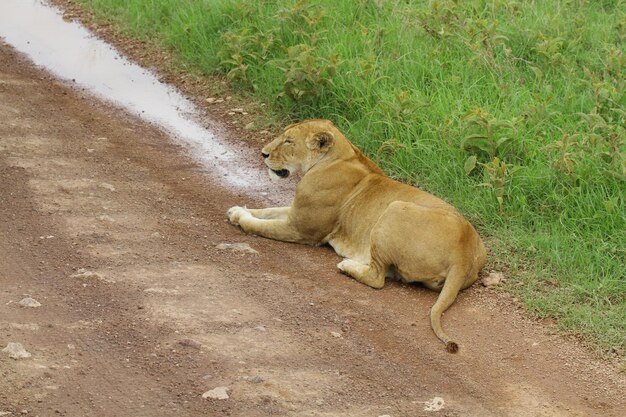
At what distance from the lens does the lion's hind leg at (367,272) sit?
19.4ft

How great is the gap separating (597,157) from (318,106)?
2.23 metres

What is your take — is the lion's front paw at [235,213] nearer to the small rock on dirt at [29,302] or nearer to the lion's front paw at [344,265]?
the lion's front paw at [344,265]

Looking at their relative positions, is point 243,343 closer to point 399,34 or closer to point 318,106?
point 318,106

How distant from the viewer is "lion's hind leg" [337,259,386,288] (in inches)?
233

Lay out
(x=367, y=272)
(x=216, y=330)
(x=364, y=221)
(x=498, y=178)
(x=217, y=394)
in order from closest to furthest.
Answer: (x=217, y=394), (x=216, y=330), (x=367, y=272), (x=364, y=221), (x=498, y=178)

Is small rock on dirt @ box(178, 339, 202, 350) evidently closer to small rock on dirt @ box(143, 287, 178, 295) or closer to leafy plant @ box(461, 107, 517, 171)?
small rock on dirt @ box(143, 287, 178, 295)

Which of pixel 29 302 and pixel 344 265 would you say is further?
pixel 344 265

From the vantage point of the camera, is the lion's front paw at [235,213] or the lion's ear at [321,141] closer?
the lion's ear at [321,141]

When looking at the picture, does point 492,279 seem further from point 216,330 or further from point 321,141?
point 216,330

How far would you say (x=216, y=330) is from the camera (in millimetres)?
5219

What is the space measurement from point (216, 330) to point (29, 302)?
0.87 m

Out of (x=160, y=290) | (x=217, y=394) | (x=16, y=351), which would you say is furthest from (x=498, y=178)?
(x=16, y=351)

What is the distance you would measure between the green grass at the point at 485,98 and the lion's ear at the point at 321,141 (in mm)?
880

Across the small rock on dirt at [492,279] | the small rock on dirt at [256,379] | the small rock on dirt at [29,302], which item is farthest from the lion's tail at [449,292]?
the small rock on dirt at [29,302]
